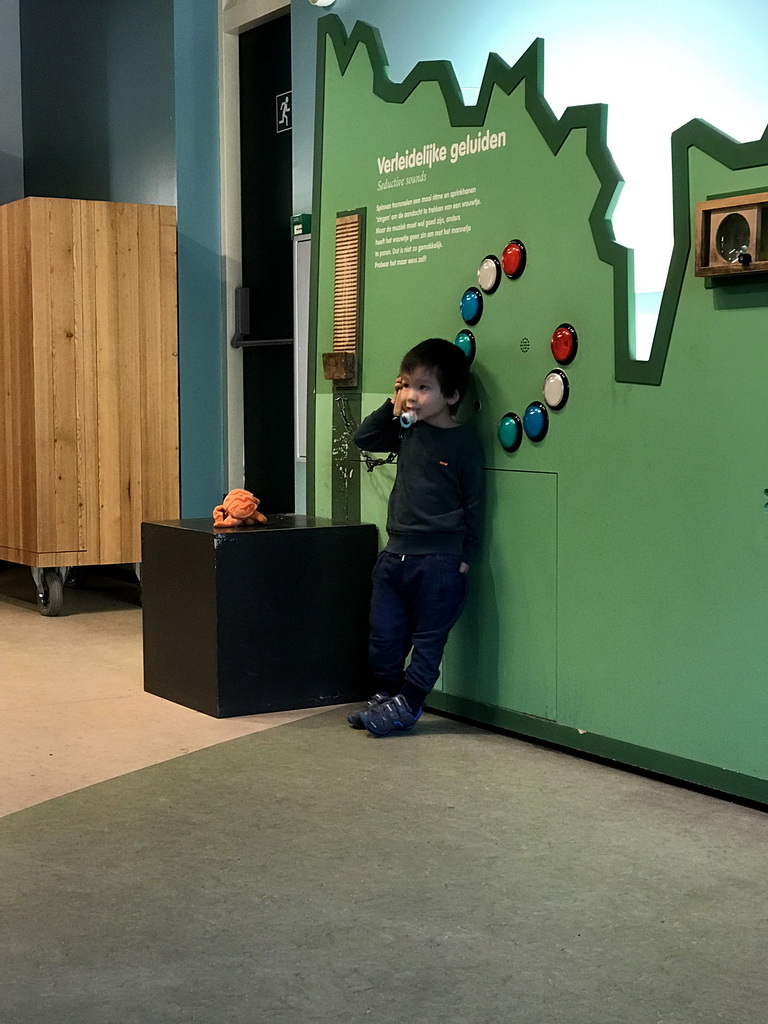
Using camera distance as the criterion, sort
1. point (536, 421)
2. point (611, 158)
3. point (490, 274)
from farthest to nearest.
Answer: point (490, 274)
point (536, 421)
point (611, 158)

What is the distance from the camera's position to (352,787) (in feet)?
10.0

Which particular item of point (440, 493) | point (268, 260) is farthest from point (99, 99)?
point (440, 493)

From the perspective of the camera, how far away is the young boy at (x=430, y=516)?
3.50 m

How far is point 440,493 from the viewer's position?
11.6 ft

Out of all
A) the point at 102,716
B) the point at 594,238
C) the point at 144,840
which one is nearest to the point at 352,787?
the point at 144,840

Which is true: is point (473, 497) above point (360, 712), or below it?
above

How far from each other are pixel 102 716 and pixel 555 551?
149cm

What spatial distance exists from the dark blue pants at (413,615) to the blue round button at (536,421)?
0.42 meters

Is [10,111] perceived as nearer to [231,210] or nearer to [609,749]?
[231,210]

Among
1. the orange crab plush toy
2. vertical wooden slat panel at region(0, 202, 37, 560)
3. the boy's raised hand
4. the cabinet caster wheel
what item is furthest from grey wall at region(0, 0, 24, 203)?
the boy's raised hand

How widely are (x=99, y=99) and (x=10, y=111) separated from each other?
993mm

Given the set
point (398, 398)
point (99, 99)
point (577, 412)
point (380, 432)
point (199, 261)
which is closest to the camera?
point (577, 412)

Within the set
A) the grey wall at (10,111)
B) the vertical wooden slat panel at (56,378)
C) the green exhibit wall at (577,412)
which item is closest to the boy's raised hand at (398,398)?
the green exhibit wall at (577,412)

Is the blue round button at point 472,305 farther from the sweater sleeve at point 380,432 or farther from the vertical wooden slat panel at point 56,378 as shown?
the vertical wooden slat panel at point 56,378
